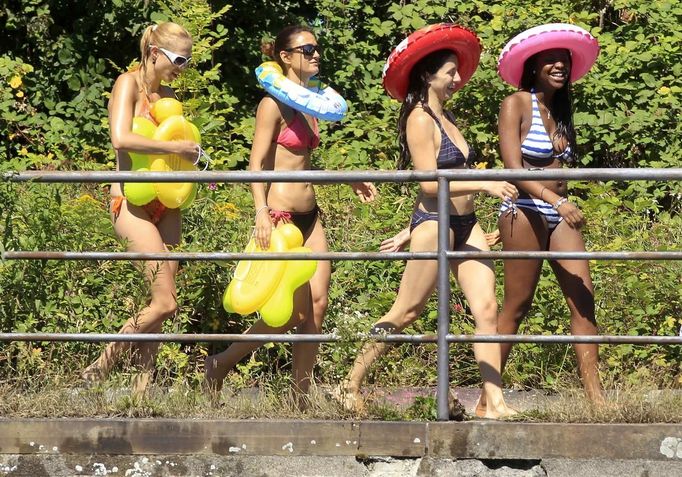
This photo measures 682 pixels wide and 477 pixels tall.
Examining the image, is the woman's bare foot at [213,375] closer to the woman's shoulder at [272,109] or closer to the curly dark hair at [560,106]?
the woman's shoulder at [272,109]

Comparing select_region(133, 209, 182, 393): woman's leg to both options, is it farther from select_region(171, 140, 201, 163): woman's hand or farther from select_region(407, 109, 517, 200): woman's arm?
select_region(407, 109, 517, 200): woman's arm

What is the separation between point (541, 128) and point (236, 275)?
56.0 inches

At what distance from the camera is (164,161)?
613cm

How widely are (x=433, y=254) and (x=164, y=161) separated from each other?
4.33 ft

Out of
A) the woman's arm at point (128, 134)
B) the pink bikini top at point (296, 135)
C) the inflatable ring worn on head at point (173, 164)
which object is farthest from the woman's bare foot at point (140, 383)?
the pink bikini top at point (296, 135)

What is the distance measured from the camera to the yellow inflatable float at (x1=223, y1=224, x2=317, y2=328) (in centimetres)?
580

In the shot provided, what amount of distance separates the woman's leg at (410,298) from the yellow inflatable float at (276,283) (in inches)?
14.3

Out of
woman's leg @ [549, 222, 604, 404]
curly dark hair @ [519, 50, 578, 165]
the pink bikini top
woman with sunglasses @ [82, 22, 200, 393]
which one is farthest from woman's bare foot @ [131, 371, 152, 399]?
curly dark hair @ [519, 50, 578, 165]

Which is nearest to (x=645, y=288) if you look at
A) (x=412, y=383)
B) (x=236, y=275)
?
(x=412, y=383)

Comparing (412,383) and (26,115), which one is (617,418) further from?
(26,115)

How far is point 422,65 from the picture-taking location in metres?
6.05

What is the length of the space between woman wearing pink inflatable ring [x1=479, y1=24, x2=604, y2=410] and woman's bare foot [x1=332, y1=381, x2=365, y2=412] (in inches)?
28.0

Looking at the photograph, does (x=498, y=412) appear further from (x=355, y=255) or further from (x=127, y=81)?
(x=127, y=81)

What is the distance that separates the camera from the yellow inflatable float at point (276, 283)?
580cm
